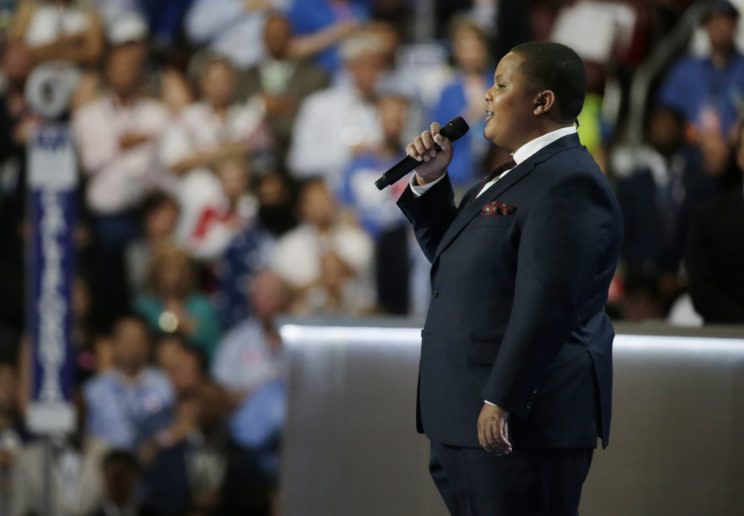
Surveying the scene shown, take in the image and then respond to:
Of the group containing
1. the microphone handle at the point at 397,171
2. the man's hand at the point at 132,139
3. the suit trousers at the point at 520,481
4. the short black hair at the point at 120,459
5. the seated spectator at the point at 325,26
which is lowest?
the short black hair at the point at 120,459

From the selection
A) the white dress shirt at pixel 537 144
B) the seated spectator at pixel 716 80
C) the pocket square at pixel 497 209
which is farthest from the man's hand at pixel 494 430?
the seated spectator at pixel 716 80

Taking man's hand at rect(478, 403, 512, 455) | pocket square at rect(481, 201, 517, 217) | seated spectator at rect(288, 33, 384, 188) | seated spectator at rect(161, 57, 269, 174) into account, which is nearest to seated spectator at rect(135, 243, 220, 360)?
seated spectator at rect(161, 57, 269, 174)

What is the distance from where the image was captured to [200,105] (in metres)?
6.75

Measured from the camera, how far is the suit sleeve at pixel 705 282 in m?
4.02

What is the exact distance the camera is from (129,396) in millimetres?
6348

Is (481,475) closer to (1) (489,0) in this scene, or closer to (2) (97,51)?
(1) (489,0)

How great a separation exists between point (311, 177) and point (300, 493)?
264cm

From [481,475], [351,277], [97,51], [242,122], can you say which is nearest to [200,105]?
[242,122]

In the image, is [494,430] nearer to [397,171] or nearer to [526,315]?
[526,315]

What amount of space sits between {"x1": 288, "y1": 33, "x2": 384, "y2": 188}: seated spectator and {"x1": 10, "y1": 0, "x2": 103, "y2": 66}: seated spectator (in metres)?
1.30

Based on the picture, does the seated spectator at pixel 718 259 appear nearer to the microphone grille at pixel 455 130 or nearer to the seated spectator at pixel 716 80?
the seated spectator at pixel 716 80

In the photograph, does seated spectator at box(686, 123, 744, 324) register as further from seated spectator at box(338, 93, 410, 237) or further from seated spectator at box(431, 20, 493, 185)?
seated spectator at box(338, 93, 410, 237)

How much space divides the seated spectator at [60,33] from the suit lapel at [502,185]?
186 inches

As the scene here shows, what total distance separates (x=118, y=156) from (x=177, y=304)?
90 centimetres
